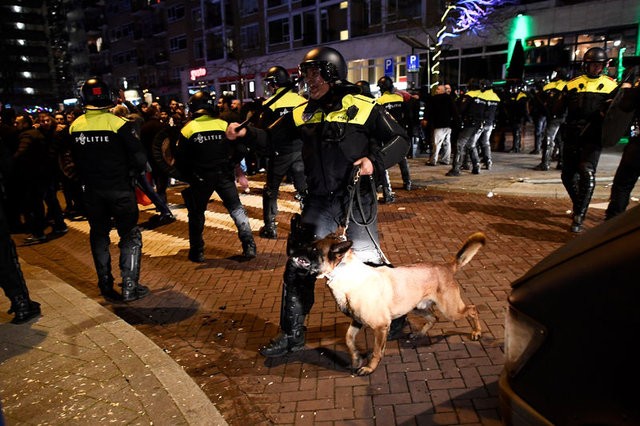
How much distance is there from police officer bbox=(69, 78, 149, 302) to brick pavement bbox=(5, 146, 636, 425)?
0.58 m

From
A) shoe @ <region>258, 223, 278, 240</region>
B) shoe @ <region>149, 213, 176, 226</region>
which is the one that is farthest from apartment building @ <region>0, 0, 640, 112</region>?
shoe @ <region>258, 223, 278, 240</region>

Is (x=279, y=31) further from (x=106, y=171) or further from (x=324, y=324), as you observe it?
(x=324, y=324)

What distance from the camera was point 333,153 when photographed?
3.51 meters

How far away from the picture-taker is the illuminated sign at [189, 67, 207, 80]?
166 feet

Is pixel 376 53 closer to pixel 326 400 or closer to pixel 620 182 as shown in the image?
pixel 620 182

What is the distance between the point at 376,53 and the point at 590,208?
94.6 ft

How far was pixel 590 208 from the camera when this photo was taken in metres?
7.86

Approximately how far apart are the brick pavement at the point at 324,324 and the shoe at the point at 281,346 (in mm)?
71

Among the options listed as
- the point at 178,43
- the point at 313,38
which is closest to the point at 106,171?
the point at 313,38

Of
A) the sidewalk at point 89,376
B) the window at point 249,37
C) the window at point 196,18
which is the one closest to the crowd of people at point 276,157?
the sidewalk at point 89,376

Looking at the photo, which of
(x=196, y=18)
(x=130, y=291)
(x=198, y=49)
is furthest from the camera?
(x=198, y=49)

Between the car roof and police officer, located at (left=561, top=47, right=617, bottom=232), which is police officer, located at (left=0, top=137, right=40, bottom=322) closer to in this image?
the car roof

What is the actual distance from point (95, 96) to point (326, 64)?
2693 millimetres

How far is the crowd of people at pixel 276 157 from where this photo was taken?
3562mm
